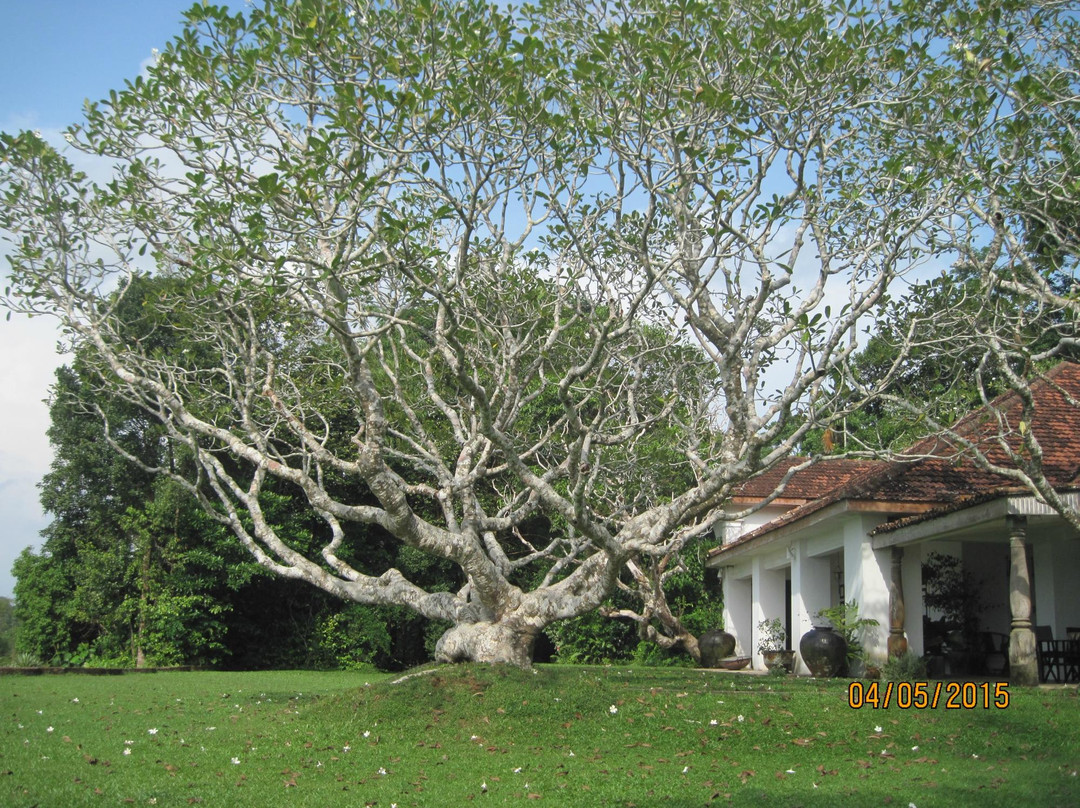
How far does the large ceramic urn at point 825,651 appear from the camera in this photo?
43.9 feet

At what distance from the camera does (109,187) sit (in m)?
10.1

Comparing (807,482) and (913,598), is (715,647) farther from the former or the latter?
(913,598)

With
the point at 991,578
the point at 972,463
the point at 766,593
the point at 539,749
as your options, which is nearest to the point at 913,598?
the point at 972,463

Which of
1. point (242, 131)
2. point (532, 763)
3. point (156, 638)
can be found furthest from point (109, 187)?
point (156, 638)

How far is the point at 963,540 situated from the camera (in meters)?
14.0

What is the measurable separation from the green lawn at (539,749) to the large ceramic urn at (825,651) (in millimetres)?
3699

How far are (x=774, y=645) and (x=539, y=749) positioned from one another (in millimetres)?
10988

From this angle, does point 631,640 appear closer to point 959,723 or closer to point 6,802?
point 959,723

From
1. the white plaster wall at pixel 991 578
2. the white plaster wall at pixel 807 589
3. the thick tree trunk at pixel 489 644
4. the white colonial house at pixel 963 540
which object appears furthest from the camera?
the white plaster wall at pixel 807 589

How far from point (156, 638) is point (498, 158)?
597 inches

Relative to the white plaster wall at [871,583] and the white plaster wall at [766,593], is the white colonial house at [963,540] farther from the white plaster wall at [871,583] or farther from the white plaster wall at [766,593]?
the white plaster wall at [766,593]

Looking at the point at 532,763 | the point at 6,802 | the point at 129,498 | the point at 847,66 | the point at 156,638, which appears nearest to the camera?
the point at 6,802

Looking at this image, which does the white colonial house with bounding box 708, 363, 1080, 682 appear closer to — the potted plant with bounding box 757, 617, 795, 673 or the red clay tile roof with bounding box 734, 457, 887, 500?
the potted plant with bounding box 757, 617, 795, 673
